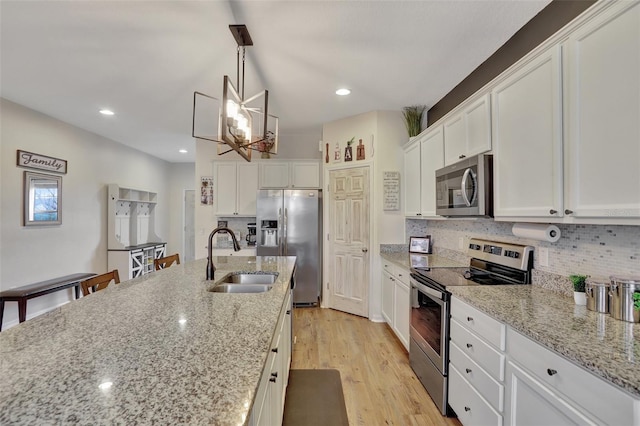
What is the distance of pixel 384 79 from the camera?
2.93 meters

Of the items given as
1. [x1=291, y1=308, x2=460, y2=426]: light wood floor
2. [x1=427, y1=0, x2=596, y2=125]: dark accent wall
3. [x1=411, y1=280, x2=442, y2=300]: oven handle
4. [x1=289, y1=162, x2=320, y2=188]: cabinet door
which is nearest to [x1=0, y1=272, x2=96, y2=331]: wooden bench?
[x1=291, y1=308, x2=460, y2=426]: light wood floor

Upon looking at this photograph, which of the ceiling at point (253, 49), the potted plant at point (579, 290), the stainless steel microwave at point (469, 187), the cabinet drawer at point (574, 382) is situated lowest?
the cabinet drawer at point (574, 382)

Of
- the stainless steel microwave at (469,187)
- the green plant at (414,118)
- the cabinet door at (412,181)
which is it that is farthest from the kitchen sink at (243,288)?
the green plant at (414,118)

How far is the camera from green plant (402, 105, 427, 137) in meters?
3.64

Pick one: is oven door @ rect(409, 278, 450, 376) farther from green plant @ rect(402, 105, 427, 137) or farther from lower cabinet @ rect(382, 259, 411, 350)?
green plant @ rect(402, 105, 427, 137)

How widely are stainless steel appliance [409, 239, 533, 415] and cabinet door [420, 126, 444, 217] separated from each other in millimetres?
583

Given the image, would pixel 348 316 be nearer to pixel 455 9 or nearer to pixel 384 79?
pixel 384 79

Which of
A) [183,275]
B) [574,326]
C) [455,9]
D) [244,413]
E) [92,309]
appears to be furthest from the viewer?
[183,275]

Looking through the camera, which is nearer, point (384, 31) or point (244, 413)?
point (244, 413)

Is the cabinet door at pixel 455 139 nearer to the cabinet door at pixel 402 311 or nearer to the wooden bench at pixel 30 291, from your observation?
the cabinet door at pixel 402 311

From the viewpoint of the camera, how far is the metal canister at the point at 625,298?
1.27m

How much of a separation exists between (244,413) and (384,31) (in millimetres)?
2390

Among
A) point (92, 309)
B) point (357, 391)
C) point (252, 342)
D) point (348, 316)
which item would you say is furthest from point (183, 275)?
point (348, 316)

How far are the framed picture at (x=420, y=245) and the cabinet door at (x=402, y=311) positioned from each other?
27.3 inches
